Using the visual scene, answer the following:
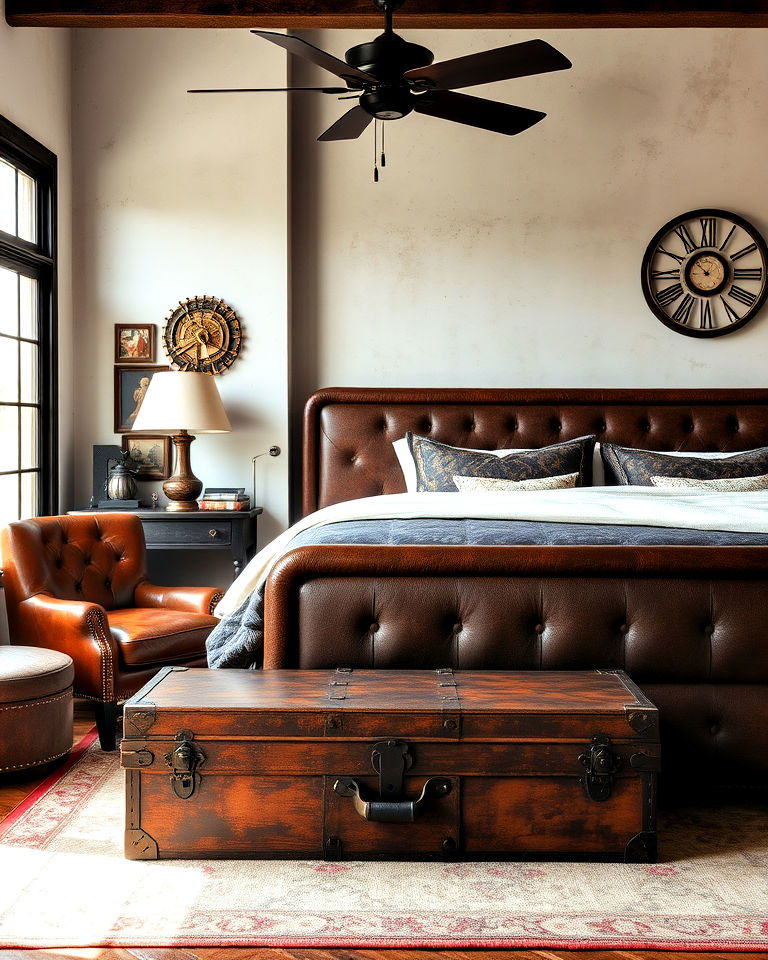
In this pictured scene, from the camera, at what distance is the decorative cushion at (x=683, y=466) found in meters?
4.18

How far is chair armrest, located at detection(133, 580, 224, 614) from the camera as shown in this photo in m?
3.85

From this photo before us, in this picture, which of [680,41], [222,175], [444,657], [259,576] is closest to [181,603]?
[259,576]

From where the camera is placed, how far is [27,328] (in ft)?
14.2

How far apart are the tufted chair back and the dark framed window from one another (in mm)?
459

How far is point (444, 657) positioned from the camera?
2.56 m

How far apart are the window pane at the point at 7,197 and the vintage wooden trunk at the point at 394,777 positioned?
269cm

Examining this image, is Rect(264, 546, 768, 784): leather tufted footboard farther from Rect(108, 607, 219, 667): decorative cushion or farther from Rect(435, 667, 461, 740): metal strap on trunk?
Rect(108, 607, 219, 667): decorative cushion

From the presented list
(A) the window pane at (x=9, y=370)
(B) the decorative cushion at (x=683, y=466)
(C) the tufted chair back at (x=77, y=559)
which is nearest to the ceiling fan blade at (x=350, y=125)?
(A) the window pane at (x=9, y=370)

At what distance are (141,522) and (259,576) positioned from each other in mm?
1552

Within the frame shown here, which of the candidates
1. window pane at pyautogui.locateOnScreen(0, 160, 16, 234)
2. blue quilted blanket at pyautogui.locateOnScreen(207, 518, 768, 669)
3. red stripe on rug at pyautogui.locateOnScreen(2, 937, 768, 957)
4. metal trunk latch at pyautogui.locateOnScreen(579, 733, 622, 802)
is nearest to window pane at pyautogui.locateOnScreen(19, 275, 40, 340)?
window pane at pyautogui.locateOnScreen(0, 160, 16, 234)

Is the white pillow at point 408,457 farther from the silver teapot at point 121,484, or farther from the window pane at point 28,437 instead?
the window pane at point 28,437

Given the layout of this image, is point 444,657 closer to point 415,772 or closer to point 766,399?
point 415,772

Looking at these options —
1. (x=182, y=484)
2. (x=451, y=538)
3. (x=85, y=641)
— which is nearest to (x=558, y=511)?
(x=451, y=538)

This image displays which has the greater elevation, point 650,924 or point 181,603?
point 181,603
